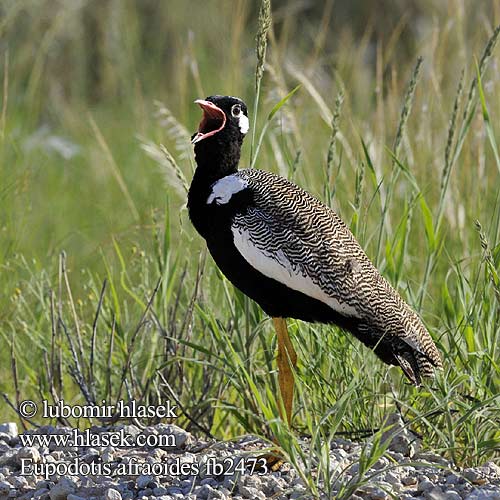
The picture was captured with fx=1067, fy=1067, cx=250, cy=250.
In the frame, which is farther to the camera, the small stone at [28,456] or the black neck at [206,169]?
the black neck at [206,169]

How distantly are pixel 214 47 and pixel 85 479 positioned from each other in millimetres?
5683

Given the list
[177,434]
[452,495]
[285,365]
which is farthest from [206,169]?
[452,495]

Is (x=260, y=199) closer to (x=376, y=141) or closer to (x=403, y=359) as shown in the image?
(x=403, y=359)

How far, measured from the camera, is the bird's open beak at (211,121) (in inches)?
125

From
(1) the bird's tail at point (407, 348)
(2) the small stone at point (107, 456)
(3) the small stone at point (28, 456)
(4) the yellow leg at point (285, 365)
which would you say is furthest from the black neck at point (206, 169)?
(3) the small stone at point (28, 456)

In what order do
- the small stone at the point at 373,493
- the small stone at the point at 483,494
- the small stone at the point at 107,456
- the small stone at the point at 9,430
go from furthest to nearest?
1. the small stone at the point at 9,430
2. the small stone at the point at 107,456
3. the small stone at the point at 373,493
4. the small stone at the point at 483,494

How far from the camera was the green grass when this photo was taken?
315 centimetres

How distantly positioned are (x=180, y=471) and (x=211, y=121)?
3.41ft

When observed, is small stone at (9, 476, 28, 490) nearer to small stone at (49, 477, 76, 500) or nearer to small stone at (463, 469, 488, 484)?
small stone at (49, 477, 76, 500)

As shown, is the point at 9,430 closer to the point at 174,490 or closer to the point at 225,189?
the point at 174,490

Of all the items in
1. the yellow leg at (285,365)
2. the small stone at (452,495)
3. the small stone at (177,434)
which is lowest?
the small stone at (177,434)

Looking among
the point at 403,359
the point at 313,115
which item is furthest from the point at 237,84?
the point at 403,359

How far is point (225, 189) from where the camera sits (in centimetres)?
313

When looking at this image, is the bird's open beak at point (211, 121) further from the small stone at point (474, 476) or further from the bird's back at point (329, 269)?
the small stone at point (474, 476)
